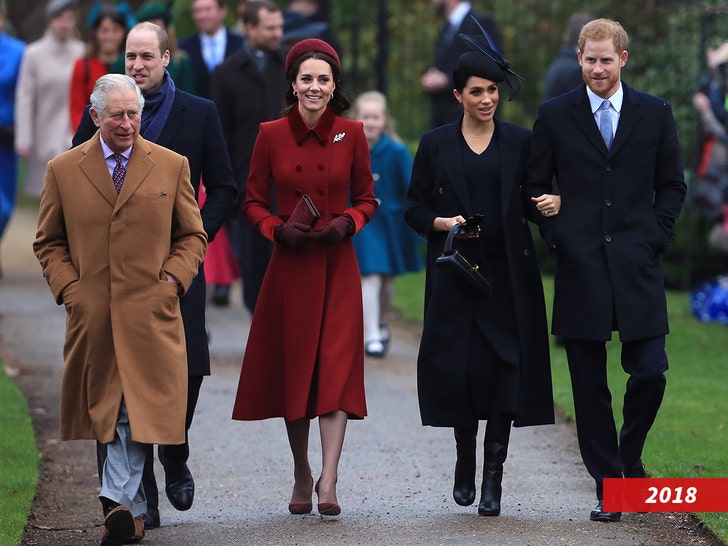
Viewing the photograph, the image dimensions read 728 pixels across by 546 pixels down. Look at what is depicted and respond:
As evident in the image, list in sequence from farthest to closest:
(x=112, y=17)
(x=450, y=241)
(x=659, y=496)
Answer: (x=112, y=17) < (x=659, y=496) < (x=450, y=241)

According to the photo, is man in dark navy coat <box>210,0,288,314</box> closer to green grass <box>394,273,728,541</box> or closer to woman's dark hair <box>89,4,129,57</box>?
woman's dark hair <box>89,4,129,57</box>

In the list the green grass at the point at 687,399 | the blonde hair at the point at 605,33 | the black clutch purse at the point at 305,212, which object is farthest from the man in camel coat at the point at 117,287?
the green grass at the point at 687,399

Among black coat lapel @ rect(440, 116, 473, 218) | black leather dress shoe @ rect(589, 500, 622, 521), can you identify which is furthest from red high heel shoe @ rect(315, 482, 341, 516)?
black coat lapel @ rect(440, 116, 473, 218)

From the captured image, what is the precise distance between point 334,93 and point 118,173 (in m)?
1.13

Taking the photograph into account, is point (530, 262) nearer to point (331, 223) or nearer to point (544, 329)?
point (544, 329)

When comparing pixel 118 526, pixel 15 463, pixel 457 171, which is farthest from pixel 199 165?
pixel 15 463

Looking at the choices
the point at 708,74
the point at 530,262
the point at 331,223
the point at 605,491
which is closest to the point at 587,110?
the point at 530,262

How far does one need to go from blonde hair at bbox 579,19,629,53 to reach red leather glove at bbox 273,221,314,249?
4.39 feet

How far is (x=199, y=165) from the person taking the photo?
265 inches

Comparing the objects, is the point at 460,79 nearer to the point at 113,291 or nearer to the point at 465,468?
the point at 465,468

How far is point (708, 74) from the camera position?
13.1 metres

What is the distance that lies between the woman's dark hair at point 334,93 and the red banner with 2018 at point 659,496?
191 centimetres

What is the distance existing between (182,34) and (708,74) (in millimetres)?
6281

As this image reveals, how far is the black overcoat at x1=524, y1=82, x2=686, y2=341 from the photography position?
6422 mm
